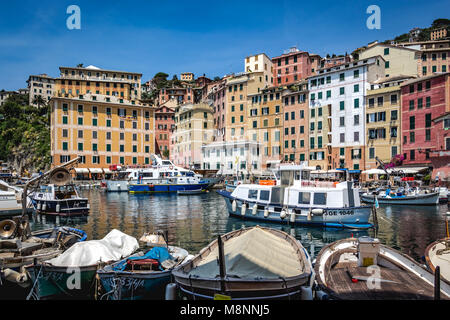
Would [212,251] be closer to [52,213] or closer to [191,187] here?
[52,213]

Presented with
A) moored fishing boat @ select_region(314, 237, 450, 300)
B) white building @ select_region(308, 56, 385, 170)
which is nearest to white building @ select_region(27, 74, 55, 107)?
white building @ select_region(308, 56, 385, 170)

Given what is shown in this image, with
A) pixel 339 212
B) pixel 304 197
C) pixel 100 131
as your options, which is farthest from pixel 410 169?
pixel 100 131

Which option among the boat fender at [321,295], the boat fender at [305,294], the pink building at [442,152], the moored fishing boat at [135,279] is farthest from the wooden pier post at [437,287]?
the pink building at [442,152]

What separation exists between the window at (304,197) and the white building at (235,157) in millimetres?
35545

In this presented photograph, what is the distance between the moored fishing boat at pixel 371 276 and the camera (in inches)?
313

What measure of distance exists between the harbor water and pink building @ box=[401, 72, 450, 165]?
1360 cm

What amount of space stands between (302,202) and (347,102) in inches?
1396

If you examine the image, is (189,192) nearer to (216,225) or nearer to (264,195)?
(216,225)

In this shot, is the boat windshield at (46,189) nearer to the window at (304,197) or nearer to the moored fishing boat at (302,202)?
the moored fishing boat at (302,202)

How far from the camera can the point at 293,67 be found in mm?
70688

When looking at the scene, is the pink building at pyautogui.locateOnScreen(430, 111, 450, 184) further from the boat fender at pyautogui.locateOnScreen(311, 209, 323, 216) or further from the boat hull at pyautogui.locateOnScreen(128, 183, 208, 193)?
the boat hull at pyautogui.locateOnScreen(128, 183, 208, 193)

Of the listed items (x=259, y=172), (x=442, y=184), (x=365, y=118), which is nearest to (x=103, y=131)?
(x=259, y=172)

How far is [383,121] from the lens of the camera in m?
49.7
